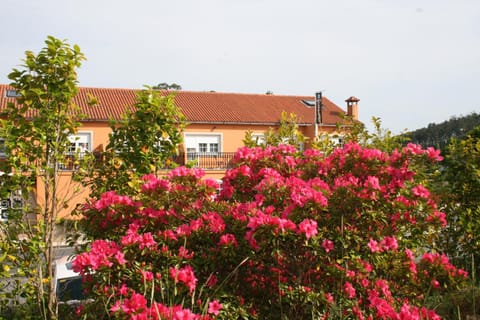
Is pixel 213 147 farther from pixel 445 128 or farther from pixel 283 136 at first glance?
pixel 283 136

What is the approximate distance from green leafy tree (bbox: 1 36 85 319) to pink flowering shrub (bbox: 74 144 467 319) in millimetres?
731

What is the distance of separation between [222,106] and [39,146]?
27.5 metres

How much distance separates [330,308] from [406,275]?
75cm

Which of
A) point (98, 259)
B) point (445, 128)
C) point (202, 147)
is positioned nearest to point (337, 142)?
point (98, 259)

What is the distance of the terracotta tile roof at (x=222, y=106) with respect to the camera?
28734 millimetres

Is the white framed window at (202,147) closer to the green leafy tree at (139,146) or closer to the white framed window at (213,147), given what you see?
the white framed window at (213,147)

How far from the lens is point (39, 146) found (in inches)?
186

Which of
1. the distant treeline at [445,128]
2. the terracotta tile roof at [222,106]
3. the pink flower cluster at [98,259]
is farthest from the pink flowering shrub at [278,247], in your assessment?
the distant treeline at [445,128]

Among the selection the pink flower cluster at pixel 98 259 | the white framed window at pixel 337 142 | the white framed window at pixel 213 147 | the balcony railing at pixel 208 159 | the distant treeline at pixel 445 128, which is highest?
the distant treeline at pixel 445 128

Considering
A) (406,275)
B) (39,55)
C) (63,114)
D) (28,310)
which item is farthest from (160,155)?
(406,275)

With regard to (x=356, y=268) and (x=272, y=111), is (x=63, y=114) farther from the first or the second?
(x=272, y=111)

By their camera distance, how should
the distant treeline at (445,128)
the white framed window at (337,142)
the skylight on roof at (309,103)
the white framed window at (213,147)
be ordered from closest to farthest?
the white framed window at (337,142) < the white framed window at (213,147) < the distant treeline at (445,128) < the skylight on roof at (309,103)

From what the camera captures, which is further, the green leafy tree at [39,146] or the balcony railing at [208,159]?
the balcony railing at [208,159]

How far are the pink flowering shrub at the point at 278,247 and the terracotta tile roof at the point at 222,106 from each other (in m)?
23.8
